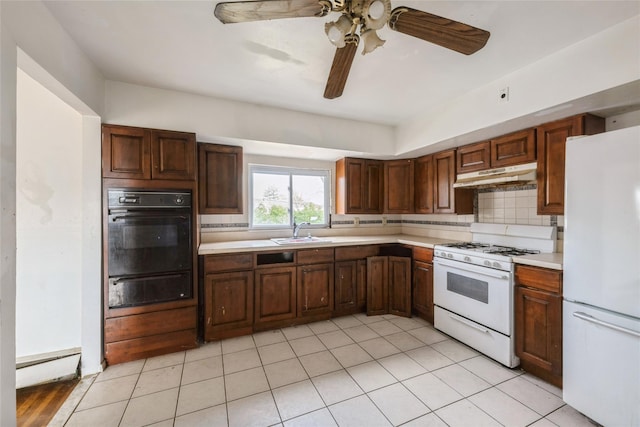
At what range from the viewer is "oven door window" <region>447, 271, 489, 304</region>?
232cm

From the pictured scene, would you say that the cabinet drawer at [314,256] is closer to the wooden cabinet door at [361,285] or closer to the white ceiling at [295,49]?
the wooden cabinet door at [361,285]

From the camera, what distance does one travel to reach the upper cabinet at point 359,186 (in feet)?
11.6

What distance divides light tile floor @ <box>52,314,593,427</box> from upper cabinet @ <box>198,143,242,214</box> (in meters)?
1.40

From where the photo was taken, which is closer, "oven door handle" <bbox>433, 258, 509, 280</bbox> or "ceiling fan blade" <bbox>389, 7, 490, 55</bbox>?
"ceiling fan blade" <bbox>389, 7, 490, 55</bbox>

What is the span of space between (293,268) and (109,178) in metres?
1.88

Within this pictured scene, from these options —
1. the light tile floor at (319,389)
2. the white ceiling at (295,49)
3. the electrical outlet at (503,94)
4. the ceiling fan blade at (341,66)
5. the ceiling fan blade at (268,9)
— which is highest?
the white ceiling at (295,49)

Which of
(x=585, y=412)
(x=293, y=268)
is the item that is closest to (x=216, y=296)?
(x=293, y=268)

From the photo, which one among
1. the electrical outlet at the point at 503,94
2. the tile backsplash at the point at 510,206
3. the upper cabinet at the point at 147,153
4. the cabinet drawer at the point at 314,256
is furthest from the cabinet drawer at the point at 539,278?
the upper cabinet at the point at 147,153

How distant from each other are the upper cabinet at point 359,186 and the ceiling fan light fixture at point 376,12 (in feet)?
7.68

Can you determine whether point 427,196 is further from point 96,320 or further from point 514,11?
point 96,320

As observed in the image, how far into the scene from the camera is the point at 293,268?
2908 millimetres

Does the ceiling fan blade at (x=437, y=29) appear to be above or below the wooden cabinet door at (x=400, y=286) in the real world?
above

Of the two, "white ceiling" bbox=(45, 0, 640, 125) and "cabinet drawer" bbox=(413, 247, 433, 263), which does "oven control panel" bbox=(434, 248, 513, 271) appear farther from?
"white ceiling" bbox=(45, 0, 640, 125)

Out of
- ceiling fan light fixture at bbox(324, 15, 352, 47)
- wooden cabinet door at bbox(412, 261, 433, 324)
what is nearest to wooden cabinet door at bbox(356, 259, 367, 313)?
wooden cabinet door at bbox(412, 261, 433, 324)
